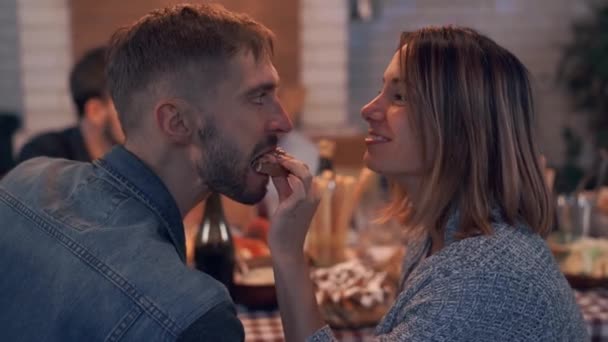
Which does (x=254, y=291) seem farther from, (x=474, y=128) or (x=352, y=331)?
(x=474, y=128)

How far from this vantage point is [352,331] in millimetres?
1656

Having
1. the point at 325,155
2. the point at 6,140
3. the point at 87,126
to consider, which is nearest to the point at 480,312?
the point at 325,155

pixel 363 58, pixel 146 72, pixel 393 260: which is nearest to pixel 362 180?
pixel 393 260

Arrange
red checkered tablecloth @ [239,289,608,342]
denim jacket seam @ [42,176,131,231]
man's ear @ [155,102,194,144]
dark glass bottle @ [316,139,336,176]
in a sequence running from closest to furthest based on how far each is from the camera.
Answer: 1. denim jacket seam @ [42,176,131,231]
2. man's ear @ [155,102,194,144]
3. red checkered tablecloth @ [239,289,608,342]
4. dark glass bottle @ [316,139,336,176]

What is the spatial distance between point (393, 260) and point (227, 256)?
1.27ft

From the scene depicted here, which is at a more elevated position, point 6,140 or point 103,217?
point 103,217

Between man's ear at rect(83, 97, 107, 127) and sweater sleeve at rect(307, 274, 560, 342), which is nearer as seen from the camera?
sweater sleeve at rect(307, 274, 560, 342)

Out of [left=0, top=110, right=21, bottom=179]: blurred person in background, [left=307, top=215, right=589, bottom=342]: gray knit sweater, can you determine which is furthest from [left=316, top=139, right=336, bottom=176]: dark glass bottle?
[left=0, top=110, right=21, bottom=179]: blurred person in background

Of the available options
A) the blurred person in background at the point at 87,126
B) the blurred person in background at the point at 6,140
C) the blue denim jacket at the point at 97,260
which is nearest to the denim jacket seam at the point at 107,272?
the blue denim jacket at the point at 97,260

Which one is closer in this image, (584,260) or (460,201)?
(460,201)

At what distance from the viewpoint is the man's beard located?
4.06ft

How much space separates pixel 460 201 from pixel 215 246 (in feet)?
2.27

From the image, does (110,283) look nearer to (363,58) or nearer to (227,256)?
(227,256)

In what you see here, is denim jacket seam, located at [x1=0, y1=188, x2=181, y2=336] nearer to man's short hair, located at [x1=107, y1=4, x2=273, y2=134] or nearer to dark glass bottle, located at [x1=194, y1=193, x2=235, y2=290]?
man's short hair, located at [x1=107, y1=4, x2=273, y2=134]
